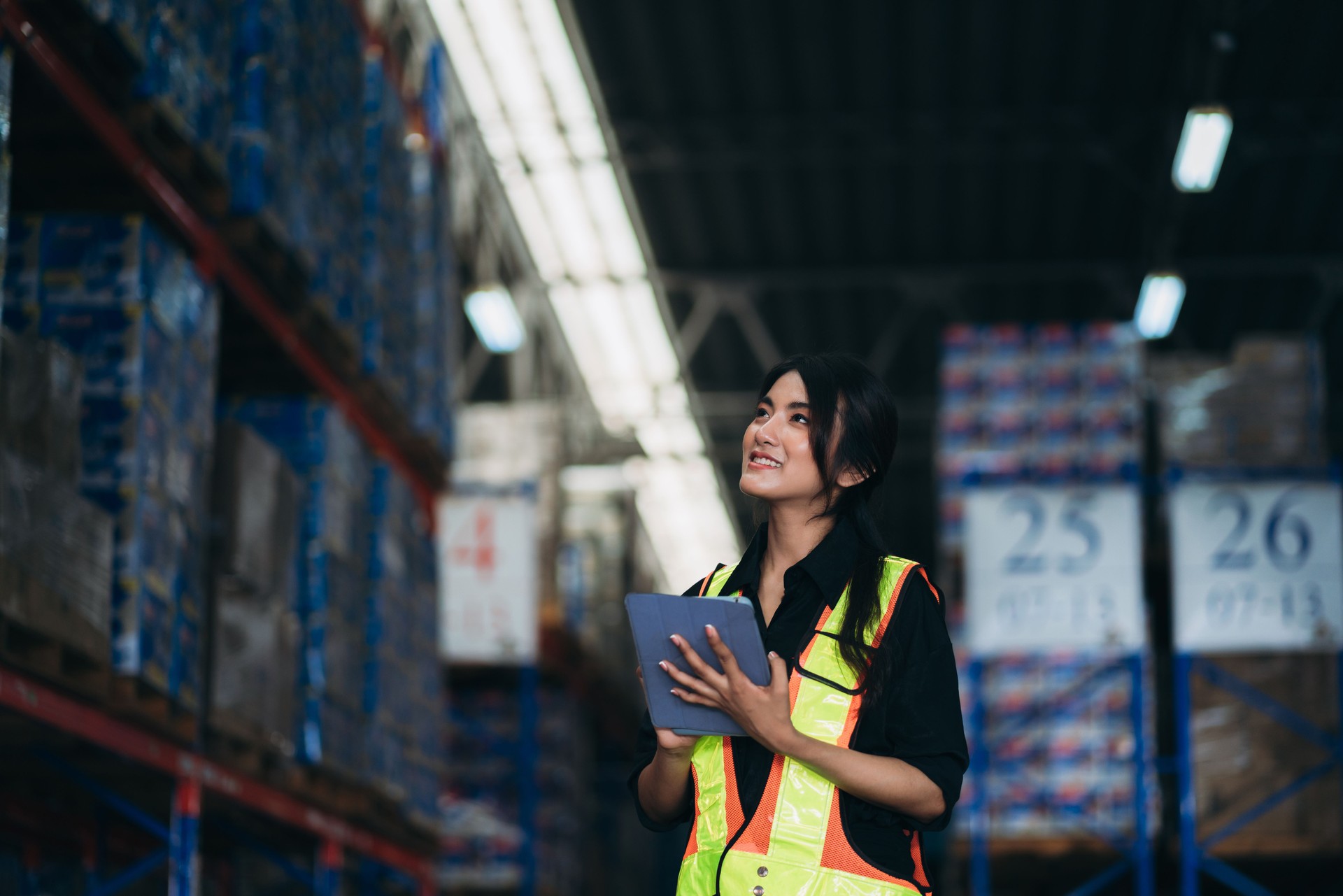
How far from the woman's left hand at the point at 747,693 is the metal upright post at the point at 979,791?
914 cm

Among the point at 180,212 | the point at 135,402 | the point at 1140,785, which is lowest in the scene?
the point at 1140,785

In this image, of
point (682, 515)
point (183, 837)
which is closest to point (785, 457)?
point (183, 837)

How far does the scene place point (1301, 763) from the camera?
11.3 m

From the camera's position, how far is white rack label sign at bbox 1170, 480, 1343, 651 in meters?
11.0

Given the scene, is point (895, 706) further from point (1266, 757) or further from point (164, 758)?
A: point (1266, 757)

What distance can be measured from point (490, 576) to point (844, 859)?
11.6 meters

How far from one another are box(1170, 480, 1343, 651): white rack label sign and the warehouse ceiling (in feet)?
14.6

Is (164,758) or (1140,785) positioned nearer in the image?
(164,758)

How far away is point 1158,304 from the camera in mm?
18266

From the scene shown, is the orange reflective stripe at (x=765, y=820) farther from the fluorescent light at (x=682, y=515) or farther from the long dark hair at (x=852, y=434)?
the fluorescent light at (x=682, y=515)

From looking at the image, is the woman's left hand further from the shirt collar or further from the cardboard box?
the cardboard box

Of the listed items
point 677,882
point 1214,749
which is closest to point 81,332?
point 677,882

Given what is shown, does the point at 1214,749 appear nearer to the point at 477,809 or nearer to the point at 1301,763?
the point at 1301,763

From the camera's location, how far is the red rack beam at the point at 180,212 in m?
5.47
